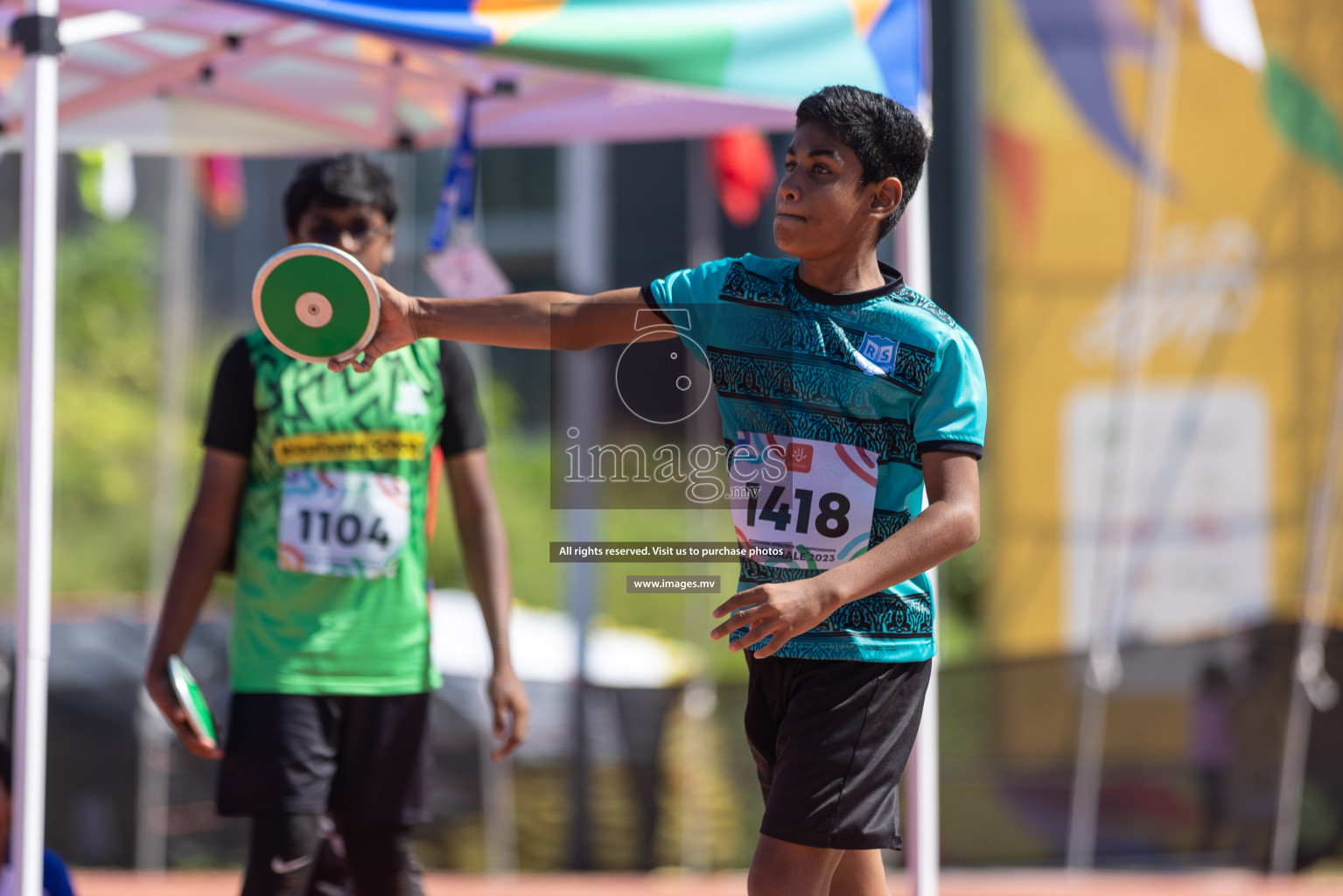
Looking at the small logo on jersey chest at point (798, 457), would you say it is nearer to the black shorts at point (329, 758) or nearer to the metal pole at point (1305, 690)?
the black shorts at point (329, 758)

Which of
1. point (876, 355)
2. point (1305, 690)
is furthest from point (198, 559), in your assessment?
point (1305, 690)

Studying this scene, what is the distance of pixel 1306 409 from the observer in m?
7.07

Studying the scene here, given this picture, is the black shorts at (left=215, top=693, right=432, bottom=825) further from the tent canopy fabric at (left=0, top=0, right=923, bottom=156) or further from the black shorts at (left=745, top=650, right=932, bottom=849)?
the tent canopy fabric at (left=0, top=0, right=923, bottom=156)

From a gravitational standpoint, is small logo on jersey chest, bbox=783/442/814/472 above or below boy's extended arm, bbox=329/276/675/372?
below

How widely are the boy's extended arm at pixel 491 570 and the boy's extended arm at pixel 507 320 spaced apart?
880 mm

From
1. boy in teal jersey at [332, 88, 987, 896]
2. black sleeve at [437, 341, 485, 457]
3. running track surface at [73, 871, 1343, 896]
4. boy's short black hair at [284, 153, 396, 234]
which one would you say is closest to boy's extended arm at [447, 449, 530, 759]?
black sleeve at [437, 341, 485, 457]

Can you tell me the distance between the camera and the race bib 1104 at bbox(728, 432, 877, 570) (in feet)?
6.31

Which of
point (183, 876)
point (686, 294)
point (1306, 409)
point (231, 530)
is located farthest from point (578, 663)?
point (1306, 409)

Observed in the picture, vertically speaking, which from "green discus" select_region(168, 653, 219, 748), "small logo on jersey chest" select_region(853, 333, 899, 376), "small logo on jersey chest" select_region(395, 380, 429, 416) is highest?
"small logo on jersey chest" select_region(853, 333, 899, 376)

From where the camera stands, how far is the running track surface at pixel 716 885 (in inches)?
188

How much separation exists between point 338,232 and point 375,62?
3.43 feet

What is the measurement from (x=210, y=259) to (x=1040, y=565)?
1184cm

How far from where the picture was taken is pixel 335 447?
2646 mm

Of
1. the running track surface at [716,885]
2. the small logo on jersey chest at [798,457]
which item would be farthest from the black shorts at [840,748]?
the running track surface at [716,885]
